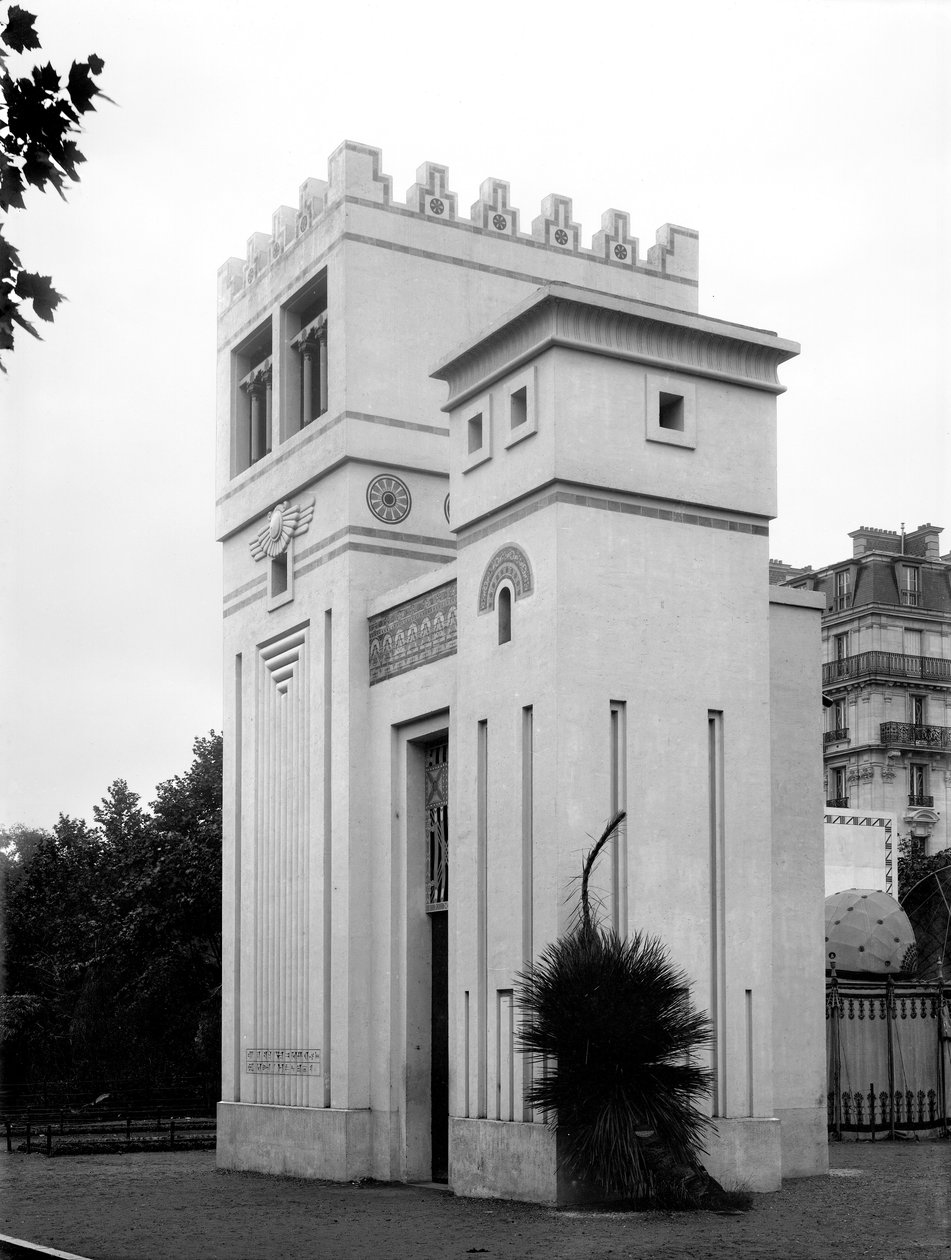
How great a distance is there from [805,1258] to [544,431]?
8524mm

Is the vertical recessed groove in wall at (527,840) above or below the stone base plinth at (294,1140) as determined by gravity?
above

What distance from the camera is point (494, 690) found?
60.1 ft

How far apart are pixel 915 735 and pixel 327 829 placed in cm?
3777

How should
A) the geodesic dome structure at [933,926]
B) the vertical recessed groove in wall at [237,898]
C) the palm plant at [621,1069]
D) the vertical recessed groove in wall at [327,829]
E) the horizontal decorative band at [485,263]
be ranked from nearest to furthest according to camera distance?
the palm plant at [621,1069] < the vertical recessed groove in wall at [327,829] < the horizontal decorative band at [485,263] < the vertical recessed groove in wall at [237,898] < the geodesic dome structure at [933,926]

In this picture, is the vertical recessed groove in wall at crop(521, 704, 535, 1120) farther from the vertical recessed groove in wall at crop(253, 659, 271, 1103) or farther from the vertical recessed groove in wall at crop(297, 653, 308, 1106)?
the vertical recessed groove in wall at crop(253, 659, 271, 1103)

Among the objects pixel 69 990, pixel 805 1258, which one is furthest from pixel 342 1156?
pixel 69 990

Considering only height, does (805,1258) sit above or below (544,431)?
below

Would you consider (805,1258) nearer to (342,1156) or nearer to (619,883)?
(619,883)

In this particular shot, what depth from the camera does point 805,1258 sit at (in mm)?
12805

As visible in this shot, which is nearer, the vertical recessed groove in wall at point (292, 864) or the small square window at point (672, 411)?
the small square window at point (672, 411)

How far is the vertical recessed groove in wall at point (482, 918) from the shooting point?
17922 mm

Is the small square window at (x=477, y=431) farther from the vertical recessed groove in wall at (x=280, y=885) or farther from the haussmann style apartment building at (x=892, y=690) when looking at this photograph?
the haussmann style apartment building at (x=892, y=690)

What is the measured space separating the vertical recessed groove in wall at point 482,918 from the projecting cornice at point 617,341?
12.9 feet

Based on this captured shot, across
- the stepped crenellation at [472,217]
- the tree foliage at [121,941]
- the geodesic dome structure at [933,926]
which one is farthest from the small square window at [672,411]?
the tree foliage at [121,941]
